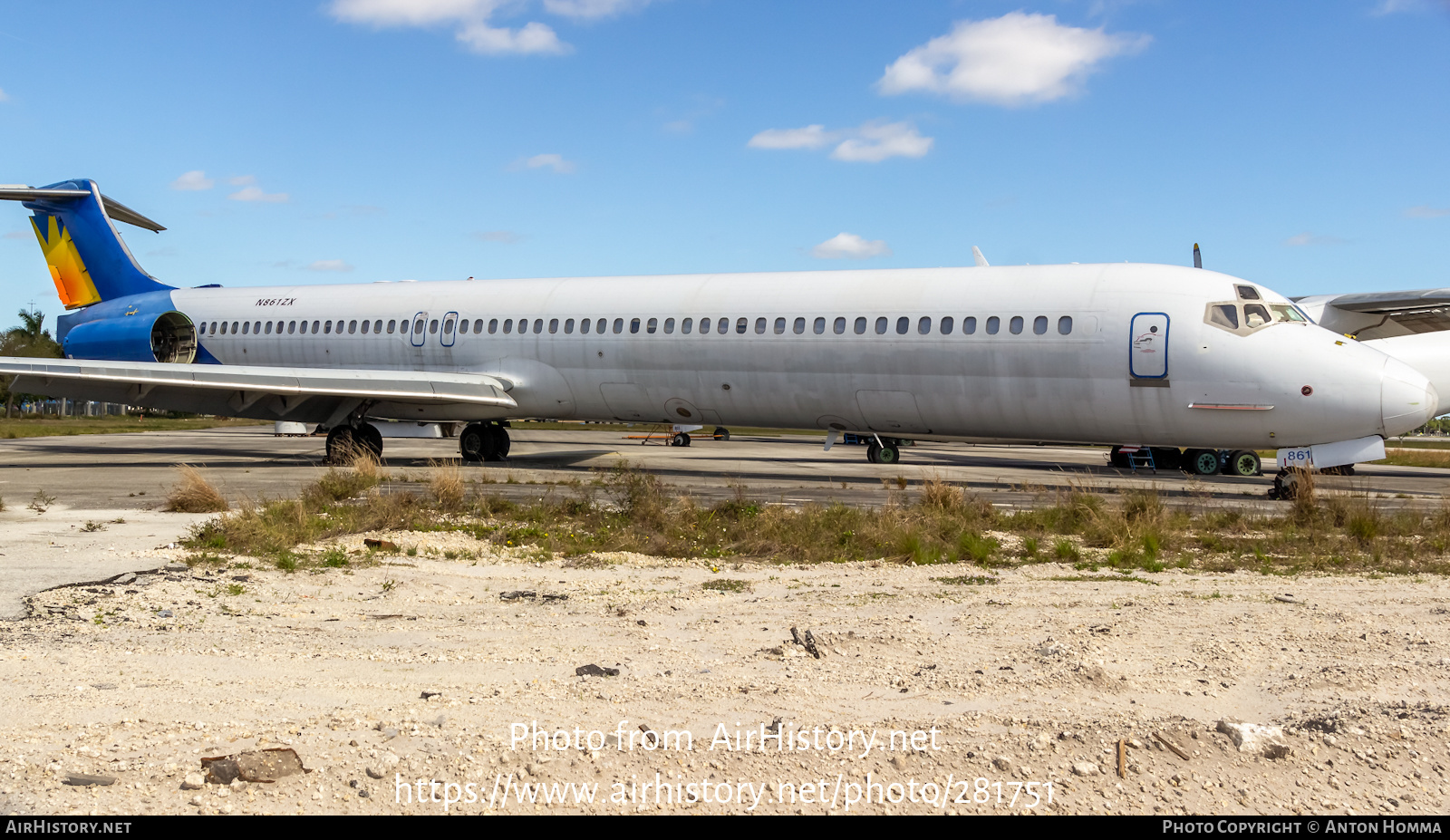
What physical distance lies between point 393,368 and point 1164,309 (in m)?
15.1

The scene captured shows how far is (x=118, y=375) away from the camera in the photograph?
67.6ft

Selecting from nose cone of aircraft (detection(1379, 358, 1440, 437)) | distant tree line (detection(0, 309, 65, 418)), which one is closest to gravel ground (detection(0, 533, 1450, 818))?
nose cone of aircraft (detection(1379, 358, 1440, 437))

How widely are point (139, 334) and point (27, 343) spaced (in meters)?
56.3

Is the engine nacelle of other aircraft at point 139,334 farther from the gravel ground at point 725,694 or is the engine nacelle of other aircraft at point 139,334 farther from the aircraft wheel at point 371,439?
the gravel ground at point 725,694

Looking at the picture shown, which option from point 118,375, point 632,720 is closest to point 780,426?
point 118,375

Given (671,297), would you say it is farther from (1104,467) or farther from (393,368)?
(1104,467)

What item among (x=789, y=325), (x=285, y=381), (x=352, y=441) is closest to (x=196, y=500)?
(x=285, y=381)

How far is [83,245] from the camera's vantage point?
26359 millimetres

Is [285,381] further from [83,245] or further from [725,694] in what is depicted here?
[725,694]

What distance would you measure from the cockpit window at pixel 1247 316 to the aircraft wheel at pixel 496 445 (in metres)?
14.1

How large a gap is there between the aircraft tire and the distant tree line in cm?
5051

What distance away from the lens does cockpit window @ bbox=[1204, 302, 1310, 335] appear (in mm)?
14992

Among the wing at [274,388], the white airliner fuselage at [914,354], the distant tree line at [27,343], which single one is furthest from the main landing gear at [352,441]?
the distant tree line at [27,343]

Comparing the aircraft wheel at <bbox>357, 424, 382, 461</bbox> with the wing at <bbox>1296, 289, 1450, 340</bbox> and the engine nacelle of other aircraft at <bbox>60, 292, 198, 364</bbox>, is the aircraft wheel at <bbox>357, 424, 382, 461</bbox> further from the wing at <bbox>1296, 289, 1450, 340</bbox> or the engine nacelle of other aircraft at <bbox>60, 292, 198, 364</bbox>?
the wing at <bbox>1296, 289, 1450, 340</bbox>
